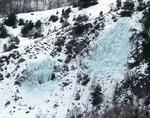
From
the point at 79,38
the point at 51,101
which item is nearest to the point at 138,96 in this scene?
the point at 51,101

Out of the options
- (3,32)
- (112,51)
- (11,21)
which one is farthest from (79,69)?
(11,21)

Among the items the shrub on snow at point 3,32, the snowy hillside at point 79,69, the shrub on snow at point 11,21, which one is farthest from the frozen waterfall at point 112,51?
the shrub on snow at point 11,21

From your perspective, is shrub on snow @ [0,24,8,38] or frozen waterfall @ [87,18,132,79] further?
shrub on snow @ [0,24,8,38]

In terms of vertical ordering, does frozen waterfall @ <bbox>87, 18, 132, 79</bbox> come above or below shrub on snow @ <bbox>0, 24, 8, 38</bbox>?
Result: above

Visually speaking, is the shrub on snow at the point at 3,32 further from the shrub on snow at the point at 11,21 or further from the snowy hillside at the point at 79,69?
the snowy hillside at the point at 79,69

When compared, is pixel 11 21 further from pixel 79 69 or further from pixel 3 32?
pixel 79 69

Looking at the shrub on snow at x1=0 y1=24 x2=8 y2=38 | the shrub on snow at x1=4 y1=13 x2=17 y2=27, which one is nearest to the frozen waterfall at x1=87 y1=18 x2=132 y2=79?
the shrub on snow at x1=0 y1=24 x2=8 y2=38

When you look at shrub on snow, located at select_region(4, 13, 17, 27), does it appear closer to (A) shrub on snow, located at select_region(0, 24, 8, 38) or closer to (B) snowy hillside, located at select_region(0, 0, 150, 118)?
(A) shrub on snow, located at select_region(0, 24, 8, 38)

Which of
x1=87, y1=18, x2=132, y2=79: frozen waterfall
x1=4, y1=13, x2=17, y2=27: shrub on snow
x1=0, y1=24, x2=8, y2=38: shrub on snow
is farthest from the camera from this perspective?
x1=4, y1=13, x2=17, y2=27: shrub on snow
